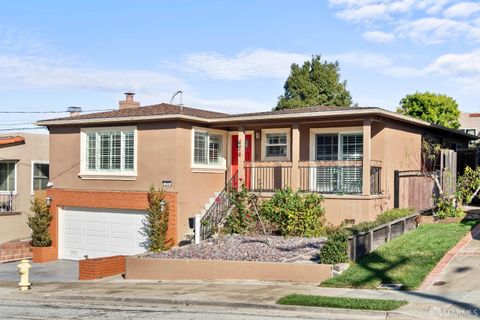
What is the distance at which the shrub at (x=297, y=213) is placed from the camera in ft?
64.0

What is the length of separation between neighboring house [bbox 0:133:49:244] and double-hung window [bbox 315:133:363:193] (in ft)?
41.7

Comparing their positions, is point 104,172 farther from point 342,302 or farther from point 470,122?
point 470,122

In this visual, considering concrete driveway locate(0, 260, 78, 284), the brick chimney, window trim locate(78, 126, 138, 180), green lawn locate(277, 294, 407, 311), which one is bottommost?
concrete driveway locate(0, 260, 78, 284)

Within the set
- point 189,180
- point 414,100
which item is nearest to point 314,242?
point 189,180

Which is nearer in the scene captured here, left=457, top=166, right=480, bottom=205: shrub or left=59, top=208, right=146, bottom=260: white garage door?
left=457, top=166, right=480, bottom=205: shrub

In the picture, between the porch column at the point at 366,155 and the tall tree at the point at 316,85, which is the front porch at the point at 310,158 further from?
the tall tree at the point at 316,85

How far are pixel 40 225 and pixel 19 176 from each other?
4.22 meters

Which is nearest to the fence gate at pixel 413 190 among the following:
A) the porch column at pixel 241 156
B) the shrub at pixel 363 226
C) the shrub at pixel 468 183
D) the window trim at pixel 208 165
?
the shrub at pixel 468 183

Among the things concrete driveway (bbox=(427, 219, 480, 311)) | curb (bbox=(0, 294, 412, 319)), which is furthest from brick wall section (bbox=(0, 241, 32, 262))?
concrete driveway (bbox=(427, 219, 480, 311))

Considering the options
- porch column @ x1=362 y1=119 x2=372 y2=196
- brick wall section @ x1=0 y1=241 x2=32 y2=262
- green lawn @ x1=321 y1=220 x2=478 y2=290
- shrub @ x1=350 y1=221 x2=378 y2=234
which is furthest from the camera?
brick wall section @ x1=0 y1=241 x2=32 y2=262

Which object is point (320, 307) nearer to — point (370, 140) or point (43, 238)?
point (370, 140)

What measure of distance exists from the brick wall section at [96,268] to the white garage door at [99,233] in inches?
90.8

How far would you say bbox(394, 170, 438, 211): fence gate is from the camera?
2150 cm

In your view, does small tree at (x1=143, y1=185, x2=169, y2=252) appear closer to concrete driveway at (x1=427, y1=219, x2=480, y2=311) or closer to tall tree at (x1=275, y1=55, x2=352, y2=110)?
concrete driveway at (x1=427, y1=219, x2=480, y2=311)
